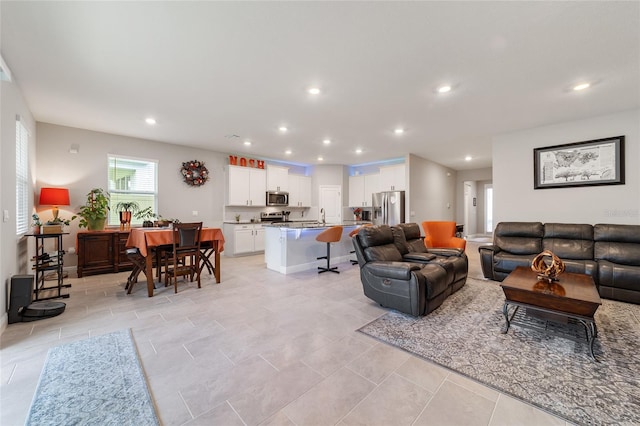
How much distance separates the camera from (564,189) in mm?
4551

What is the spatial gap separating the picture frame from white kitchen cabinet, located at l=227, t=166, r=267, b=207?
20.3ft

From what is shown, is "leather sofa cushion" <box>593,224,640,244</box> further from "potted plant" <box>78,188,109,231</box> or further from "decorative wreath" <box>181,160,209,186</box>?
"potted plant" <box>78,188,109,231</box>

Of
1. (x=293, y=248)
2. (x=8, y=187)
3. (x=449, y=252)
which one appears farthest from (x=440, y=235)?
(x=8, y=187)

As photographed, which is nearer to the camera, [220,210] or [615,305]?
[615,305]

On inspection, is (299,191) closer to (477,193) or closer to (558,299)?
(558,299)

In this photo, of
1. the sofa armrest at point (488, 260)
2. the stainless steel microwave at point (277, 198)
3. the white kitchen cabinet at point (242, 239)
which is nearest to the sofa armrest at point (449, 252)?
the sofa armrest at point (488, 260)

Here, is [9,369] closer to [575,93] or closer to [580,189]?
[575,93]

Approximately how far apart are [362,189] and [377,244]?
5038 mm

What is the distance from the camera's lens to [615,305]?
10.6 feet

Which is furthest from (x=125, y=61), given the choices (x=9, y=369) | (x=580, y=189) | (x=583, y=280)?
(x=580, y=189)

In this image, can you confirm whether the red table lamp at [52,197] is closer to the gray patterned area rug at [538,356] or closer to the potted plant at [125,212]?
the potted plant at [125,212]

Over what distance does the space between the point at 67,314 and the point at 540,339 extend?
16.3 ft

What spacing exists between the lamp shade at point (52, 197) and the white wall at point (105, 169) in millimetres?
596

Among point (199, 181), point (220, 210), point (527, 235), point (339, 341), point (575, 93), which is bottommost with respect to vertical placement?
point (339, 341)
